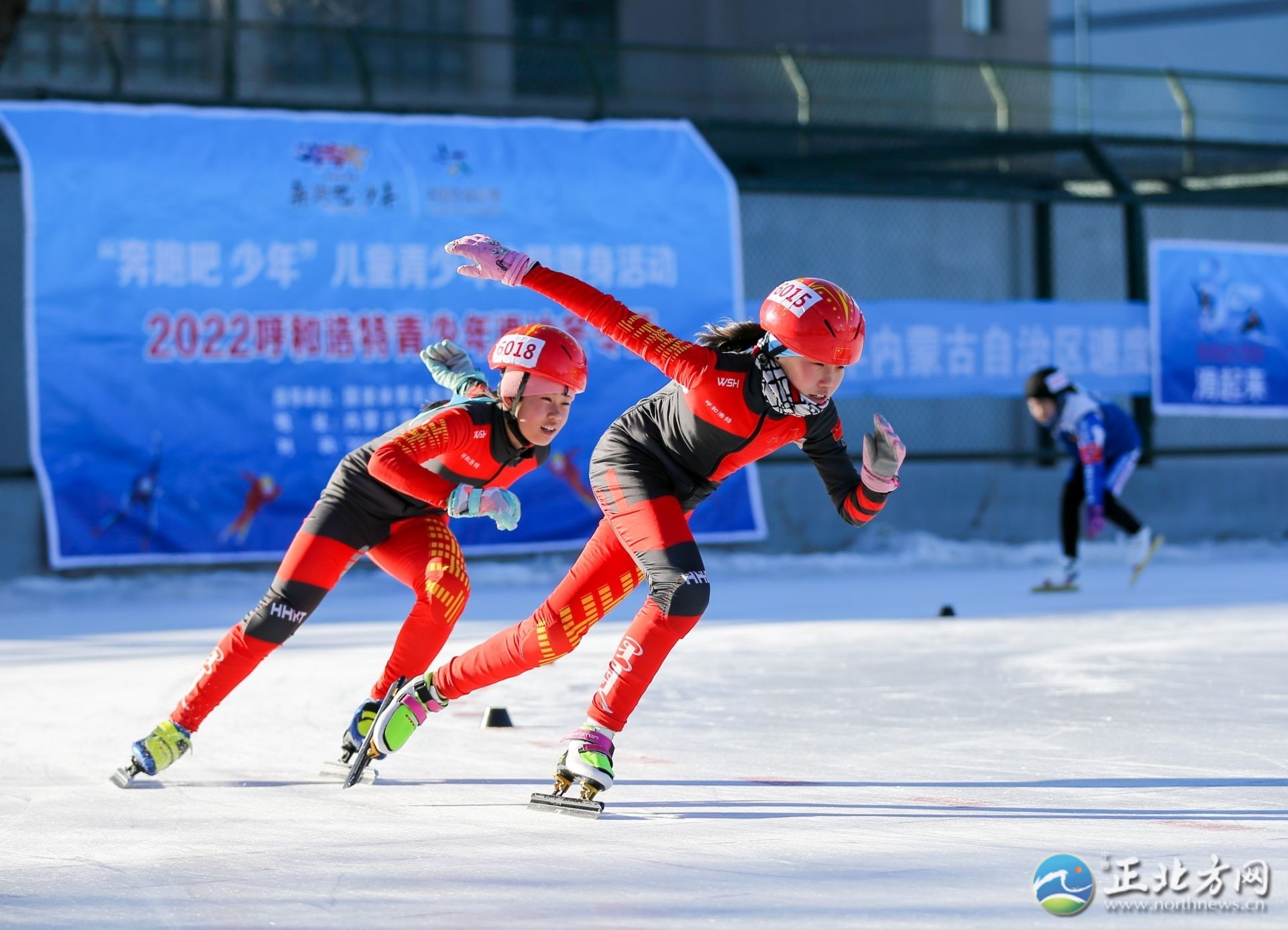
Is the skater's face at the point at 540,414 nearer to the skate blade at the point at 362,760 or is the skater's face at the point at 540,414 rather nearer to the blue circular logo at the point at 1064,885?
the skate blade at the point at 362,760

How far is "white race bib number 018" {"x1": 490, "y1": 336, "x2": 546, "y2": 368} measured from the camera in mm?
5145

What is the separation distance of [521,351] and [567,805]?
4.87ft

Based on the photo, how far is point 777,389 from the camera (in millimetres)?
4801

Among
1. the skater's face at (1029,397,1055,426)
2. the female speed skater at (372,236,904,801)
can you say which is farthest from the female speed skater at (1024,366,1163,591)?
Result: the female speed skater at (372,236,904,801)

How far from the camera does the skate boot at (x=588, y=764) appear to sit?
4.61 meters

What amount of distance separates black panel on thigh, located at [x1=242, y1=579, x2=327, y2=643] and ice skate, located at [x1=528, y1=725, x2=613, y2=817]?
42.6 inches

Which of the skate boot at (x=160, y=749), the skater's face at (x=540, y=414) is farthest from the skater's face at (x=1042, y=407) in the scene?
the skate boot at (x=160, y=749)

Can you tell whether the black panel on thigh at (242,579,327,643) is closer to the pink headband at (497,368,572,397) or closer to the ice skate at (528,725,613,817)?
the pink headband at (497,368,572,397)

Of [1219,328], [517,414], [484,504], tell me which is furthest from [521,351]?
[1219,328]

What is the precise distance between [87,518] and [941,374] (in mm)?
7373

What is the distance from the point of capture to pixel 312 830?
4.34 m

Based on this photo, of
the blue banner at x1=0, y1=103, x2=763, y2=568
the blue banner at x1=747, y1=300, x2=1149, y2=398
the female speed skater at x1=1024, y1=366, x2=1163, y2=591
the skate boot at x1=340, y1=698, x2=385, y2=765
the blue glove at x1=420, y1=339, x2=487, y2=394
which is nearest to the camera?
the skate boot at x1=340, y1=698, x2=385, y2=765

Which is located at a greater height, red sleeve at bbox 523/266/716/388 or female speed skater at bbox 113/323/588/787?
red sleeve at bbox 523/266/716/388

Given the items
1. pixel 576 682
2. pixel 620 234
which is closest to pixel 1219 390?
pixel 620 234
